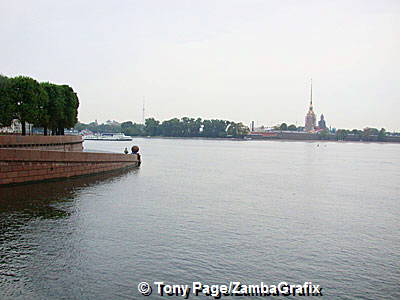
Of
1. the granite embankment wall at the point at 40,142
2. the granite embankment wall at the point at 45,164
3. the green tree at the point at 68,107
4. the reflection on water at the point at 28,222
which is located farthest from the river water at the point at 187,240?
the green tree at the point at 68,107

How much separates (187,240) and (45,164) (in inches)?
625

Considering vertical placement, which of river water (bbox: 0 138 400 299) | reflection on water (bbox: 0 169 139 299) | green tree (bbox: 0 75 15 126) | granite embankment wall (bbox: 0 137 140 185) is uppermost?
green tree (bbox: 0 75 15 126)

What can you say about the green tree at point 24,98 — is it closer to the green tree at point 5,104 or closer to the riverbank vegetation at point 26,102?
the riverbank vegetation at point 26,102

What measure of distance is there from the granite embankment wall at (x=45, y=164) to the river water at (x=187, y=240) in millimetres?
974

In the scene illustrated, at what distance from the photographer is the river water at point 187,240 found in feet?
37.9

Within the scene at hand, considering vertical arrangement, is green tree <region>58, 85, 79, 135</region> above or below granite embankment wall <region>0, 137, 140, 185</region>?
above

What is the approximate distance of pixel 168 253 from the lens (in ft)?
45.2

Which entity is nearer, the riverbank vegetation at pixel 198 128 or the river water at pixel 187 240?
the river water at pixel 187 240

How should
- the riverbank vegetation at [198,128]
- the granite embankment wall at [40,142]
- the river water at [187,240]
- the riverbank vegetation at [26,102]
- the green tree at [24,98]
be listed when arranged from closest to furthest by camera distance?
the river water at [187,240] < the granite embankment wall at [40,142] < the riverbank vegetation at [26,102] < the green tree at [24,98] < the riverbank vegetation at [198,128]

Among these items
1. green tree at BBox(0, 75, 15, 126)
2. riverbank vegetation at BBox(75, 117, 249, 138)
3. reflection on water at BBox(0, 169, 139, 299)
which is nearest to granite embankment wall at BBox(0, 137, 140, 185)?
reflection on water at BBox(0, 169, 139, 299)

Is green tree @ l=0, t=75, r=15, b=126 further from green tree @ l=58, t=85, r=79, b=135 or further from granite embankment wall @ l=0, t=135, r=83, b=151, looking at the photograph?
green tree @ l=58, t=85, r=79, b=135

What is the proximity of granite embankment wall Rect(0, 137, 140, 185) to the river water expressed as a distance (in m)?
0.97

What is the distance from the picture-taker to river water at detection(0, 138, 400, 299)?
1156 centimetres

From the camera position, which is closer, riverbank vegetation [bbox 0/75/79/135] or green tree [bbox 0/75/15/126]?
green tree [bbox 0/75/15/126]
